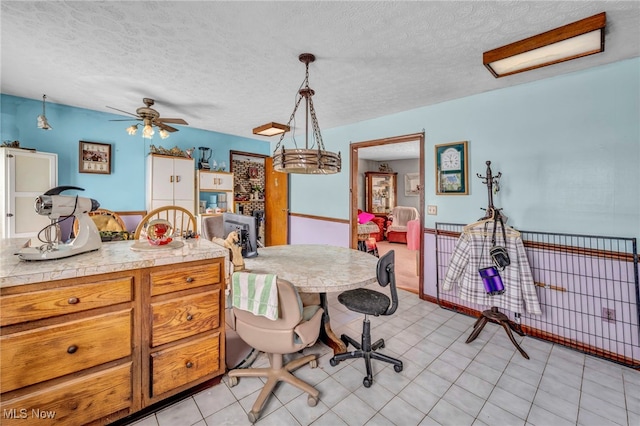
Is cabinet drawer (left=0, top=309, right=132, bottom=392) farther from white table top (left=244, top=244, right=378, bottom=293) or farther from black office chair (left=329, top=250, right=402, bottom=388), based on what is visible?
black office chair (left=329, top=250, right=402, bottom=388)

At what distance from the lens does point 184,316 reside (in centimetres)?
158

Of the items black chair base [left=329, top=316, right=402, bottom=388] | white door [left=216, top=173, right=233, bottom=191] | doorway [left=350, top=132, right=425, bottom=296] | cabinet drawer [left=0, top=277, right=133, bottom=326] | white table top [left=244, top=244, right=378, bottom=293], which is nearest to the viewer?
cabinet drawer [left=0, top=277, right=133, bottom=326]

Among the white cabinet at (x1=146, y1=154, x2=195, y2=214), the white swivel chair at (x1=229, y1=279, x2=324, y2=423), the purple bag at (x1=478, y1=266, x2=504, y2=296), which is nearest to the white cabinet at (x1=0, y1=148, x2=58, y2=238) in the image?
the white cabinet at (x1=146, y1=154, x2=195, y2=214)

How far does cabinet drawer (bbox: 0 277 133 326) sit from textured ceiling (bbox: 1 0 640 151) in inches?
64.7

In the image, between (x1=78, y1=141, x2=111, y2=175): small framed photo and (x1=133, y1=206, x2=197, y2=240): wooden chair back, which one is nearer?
(x1=133, y1=206, x2=197, y2=240): wooden chair back

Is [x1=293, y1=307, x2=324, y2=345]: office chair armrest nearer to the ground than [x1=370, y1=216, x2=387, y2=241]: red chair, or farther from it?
nearer to the ground

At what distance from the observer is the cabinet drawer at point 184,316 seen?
149 cm

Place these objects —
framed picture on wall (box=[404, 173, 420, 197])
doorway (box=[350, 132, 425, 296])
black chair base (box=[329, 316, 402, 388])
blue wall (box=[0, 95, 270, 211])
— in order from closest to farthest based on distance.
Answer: black chair base (box=[329, 316, 402, 388]), blue wall (box=[0, 95, 270, 211]), doorway (box=[350, 132, 425, 296]), framed picture on wall (box=[404, 173, 420, 197])

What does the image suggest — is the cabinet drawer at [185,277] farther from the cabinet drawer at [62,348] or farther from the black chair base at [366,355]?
the black chair base at [366,355]

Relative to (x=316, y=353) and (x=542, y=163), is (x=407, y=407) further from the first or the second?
(x=542, y=163)

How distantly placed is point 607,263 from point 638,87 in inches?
54.9

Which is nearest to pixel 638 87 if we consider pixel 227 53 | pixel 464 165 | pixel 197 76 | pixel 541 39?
pixel 541 39

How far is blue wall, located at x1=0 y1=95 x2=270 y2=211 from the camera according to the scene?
3.19 meters

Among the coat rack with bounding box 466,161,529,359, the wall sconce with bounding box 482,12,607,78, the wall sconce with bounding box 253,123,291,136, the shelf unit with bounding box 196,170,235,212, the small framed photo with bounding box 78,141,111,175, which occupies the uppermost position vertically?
the wall sconce with bounding box 253,123,291,136
